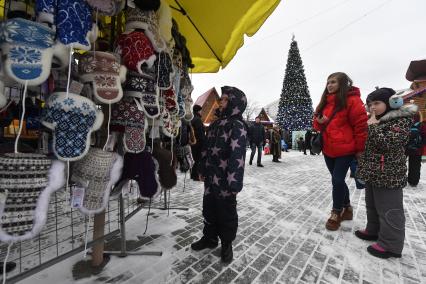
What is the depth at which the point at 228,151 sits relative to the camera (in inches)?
85.3

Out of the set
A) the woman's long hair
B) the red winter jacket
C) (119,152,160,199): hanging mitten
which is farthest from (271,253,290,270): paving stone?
the woman's long hair

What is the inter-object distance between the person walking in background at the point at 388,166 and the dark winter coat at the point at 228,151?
1350 millimetres

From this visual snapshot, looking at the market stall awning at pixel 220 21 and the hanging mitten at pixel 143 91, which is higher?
the market stall awning at pixel 220 21

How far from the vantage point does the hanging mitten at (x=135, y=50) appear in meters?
1.59

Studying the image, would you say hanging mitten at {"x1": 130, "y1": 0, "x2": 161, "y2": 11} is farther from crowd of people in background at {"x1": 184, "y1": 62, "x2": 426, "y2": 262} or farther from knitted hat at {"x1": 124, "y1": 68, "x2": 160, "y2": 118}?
crowd of people in background at {"x1": 184, "y1": 62, "x2": 426, "y2": 262}

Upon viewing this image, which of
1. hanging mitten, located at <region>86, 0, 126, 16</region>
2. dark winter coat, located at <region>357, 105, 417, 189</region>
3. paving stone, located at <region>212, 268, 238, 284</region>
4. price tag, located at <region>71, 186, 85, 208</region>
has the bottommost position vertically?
paving stone, located at <region>212, 268, 238, 284</region>

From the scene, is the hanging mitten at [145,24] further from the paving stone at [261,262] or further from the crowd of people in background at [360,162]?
the paving stone at [261,262]

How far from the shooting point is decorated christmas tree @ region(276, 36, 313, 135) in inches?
924

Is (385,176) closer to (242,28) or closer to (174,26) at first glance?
(242,28)

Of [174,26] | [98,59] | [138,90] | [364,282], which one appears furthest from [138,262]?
[174,26]

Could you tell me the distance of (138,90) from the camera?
1624 millimetres

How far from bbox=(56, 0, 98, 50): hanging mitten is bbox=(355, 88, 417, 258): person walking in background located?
2556 millimetres

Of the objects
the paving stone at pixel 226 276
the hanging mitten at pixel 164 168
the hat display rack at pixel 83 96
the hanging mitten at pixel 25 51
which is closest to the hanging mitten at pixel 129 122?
the hat display rack at pixel 83 96

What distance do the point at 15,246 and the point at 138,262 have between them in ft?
4.42
